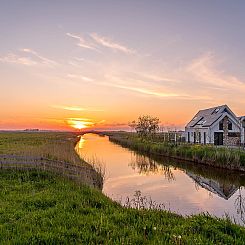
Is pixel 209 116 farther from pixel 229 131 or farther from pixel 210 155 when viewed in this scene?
pixel 210 155

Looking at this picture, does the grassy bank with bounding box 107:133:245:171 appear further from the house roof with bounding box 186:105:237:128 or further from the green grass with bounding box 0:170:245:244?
the green grass with bounding box 0:170:245:244

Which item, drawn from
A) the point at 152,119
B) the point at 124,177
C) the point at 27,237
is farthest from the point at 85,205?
the point at 152,119

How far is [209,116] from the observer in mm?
37531

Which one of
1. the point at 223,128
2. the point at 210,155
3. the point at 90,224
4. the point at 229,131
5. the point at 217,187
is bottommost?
the point at 217,187

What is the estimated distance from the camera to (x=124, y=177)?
19625 millimetres

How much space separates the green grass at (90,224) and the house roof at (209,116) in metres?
28.5

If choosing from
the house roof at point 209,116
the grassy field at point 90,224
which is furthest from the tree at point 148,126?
the grassy field at point 90,224

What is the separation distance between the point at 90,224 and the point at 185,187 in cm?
1139

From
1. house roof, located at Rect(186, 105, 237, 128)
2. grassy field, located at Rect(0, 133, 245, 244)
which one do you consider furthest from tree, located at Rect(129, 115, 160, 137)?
grassy field, located at Rect(0, 133, 245, 244)

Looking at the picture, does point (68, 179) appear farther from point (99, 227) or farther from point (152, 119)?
point (152, 119)

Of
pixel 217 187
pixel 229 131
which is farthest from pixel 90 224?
pixel 229 131

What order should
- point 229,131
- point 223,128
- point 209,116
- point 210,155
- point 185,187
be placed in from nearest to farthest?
point 185,187 → point 210,155 → point 223,128 → point 229,131 → point 209,116

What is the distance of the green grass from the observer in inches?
215

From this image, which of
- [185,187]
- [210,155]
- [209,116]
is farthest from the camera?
[209,116]
